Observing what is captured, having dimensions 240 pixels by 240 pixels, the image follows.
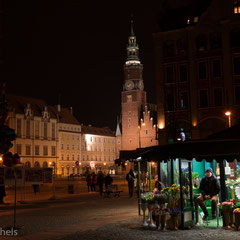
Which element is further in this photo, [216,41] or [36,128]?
[36,128]

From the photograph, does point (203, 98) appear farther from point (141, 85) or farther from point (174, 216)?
point (141, 85)

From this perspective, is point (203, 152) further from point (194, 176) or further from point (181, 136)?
point (181, 136)

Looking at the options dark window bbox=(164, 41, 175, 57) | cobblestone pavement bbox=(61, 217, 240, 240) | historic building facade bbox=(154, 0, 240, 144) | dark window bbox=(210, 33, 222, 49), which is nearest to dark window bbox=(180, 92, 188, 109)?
historic building facade bbox=(154, 0, 240, 144)

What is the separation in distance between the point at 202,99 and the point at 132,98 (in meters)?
59.1

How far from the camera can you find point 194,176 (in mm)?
14891

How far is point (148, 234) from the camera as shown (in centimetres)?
1122

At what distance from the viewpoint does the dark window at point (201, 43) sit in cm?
4584

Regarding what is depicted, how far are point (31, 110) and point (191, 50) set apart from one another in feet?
149

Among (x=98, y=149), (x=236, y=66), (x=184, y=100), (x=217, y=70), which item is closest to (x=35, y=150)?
(x=98, y=149)

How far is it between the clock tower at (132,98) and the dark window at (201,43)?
54915mm

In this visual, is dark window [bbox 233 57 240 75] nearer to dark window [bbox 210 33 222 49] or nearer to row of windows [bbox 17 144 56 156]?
dark window [bbox 210 33 222 49]

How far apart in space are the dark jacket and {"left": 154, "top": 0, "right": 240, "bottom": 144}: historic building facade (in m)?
30.8

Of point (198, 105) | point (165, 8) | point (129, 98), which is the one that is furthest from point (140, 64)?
point (198, 105)

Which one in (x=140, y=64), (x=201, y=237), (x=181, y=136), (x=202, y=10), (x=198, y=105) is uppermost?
(x=140, y=64)
